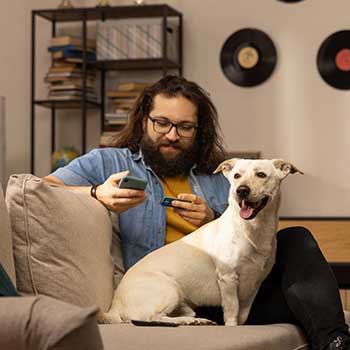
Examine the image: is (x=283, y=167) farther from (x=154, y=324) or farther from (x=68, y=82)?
(x=68, y=82)

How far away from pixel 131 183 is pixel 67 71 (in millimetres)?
3203

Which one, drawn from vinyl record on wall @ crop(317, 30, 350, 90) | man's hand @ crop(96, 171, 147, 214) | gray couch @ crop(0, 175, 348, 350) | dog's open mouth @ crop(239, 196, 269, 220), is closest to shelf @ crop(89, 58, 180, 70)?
vinyl record on wall @ crop(317, 30, 350, 90)

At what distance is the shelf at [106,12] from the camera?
5.55 m

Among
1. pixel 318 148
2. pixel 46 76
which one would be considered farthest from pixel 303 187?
pixel 46 76

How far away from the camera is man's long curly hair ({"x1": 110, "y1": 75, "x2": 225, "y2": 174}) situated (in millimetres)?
3111

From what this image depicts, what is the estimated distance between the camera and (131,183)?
254cm

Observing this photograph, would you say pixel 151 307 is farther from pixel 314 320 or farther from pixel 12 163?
pixel 12 163

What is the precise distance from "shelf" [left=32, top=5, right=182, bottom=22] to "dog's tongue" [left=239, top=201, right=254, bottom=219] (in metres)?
3.33

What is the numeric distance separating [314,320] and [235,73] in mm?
3495

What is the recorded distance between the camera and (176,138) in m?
3.03

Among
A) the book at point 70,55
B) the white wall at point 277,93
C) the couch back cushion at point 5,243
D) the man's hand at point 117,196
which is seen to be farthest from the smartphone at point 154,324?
the book at point 70,55

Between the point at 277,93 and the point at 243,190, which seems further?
the point at 277,93

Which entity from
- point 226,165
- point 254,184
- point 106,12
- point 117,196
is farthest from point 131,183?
point 106,12

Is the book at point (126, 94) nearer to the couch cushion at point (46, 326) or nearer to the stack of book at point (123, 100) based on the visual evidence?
the stack of book at point (123, 100)
